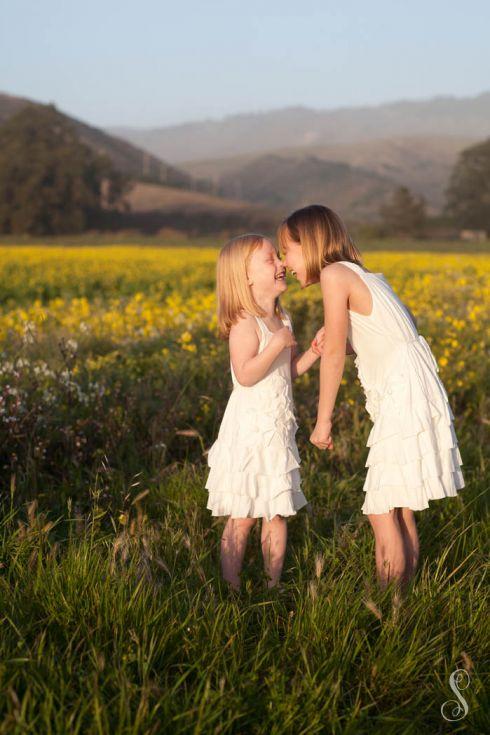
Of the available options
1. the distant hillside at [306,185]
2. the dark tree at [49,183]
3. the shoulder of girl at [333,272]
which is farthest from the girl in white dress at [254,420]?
the distant hillside at [306,185]

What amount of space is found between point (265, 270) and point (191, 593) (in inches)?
48.4

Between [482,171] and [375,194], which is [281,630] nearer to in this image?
[482,171]

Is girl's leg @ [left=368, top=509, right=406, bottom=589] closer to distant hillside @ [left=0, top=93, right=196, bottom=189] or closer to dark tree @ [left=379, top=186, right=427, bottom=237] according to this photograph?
dark tree @ [left=379, top=186, right=427, bottom=237]

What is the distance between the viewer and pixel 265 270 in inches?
122

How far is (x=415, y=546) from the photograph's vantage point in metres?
3.17

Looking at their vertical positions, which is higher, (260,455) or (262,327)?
(262,327)

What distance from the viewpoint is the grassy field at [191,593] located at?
2055mm

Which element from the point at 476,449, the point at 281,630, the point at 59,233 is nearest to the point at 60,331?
the point at 476,449

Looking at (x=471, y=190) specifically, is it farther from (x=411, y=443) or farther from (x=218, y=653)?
(x=218, y=653)

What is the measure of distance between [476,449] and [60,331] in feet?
12.8

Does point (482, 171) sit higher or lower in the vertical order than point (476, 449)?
higher

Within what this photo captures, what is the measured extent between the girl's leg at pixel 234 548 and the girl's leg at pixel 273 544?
0.08m

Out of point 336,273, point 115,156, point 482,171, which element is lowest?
point 336,273

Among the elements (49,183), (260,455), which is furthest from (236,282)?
(49,183)
